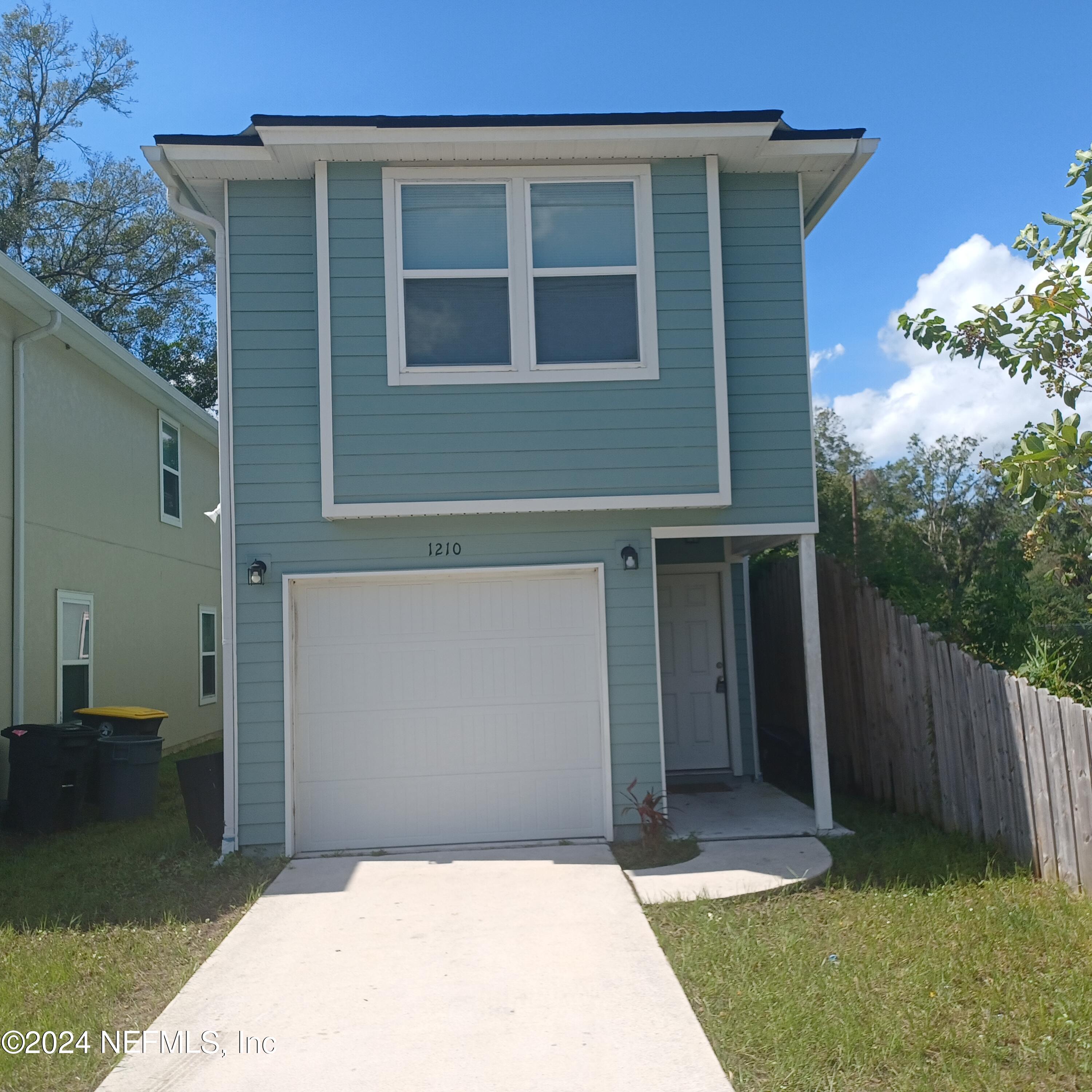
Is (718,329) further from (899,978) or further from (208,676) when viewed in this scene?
(208,676)

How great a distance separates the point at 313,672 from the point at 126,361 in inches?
246

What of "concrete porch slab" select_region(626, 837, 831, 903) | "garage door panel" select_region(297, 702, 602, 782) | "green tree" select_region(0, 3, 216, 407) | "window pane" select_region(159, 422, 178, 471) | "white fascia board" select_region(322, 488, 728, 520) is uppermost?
"green tree" select_region(0, 3, 216, 407)

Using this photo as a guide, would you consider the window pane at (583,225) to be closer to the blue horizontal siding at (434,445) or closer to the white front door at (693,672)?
the blue horizontal siding at (434,445)

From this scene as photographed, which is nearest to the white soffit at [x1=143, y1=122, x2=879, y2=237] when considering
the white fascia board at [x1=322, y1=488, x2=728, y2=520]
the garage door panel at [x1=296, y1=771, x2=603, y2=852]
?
the white fascia board at [x1=322, y1=488, x2=728, y2=520]

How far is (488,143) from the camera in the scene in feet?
24.2

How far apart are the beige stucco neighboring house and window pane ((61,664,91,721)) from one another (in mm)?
18

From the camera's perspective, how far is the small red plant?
722cm

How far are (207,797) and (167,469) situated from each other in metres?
7.97

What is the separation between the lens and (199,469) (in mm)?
15883

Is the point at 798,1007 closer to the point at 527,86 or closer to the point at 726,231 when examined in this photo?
the point at 726,231

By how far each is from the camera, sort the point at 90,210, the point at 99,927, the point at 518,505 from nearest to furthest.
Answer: the point at 99,927
the point at 518,505
the point at 90,210

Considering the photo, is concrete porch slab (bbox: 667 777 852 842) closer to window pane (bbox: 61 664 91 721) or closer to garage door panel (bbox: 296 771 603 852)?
garage door panel (bbox: 296 771 603 852)

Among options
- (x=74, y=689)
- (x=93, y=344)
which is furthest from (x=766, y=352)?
(x=74, y=689)

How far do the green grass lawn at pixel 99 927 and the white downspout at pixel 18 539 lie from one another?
1.56 meters
